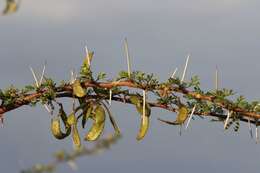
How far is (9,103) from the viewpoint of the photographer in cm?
623

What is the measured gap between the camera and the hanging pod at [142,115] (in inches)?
226

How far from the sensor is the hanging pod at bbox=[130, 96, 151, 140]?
18.8 ft

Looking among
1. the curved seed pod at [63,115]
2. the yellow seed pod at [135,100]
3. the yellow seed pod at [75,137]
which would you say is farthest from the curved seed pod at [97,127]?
the curved seed pod at [63,115]

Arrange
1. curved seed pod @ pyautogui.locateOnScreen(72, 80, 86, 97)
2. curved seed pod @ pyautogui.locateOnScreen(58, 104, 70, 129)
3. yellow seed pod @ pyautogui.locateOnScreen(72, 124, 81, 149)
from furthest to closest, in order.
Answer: curved seed pod @ pyautogui.locateOnScreen(58, 104, 70, 129)
yellow seed pod @ pyautogui.locateOnScreen(72, 124, 81, 149)
curved seed pod @ pyautogui.locateOnScreen(72, 80, 86, 97)

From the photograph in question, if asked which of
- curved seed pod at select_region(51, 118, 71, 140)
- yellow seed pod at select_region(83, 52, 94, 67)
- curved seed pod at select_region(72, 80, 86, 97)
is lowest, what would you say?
curved seed pod at select_region(51, 118, 71, 140)

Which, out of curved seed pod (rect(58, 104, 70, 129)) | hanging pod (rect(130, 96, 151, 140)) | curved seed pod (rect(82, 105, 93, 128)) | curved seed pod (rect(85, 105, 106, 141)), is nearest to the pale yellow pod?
hanging pod (rect(130, 96, 151, 140))

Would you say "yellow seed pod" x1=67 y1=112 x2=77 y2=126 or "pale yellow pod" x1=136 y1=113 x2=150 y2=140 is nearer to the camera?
"pale yellow pod" x1=136 y1=113 x2=150 y2=140

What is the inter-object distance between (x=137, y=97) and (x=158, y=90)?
0.23 meters

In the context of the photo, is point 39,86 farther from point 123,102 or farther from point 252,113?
point 252,113

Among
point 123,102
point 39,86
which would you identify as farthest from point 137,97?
point 39,86

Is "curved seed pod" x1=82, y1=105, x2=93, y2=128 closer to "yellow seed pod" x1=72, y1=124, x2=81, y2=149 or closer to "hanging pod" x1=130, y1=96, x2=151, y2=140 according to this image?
"yellow seed pod" x1=72, y1=124, x2=81, y2=149

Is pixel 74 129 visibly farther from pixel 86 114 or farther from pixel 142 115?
pixel 142 115

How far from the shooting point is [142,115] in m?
5.90

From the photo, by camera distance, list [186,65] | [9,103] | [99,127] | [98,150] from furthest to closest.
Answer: [9,103]
[99,127]
[186,65]
[98,150]
